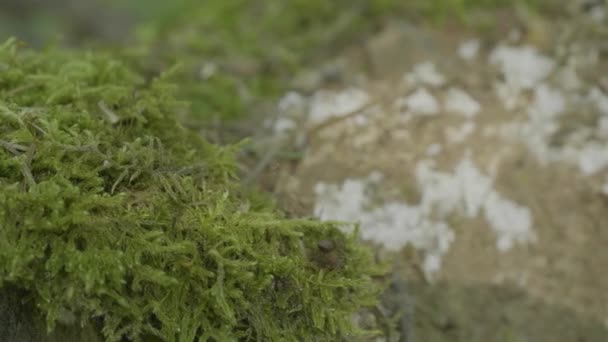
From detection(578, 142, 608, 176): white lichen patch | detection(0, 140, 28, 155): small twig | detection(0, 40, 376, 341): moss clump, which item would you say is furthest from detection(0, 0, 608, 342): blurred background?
detection(0, 140, 28, 155): small twig

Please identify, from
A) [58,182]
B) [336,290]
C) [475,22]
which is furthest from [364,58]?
[58,182]

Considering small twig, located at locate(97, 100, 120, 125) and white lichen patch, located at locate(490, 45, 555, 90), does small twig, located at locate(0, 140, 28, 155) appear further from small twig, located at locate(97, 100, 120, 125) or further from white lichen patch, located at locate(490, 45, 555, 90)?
white lichen patch, located at locate(490, 45, 555, 90)

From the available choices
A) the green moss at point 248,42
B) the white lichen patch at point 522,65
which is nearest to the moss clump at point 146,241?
the green moss at point 248,42

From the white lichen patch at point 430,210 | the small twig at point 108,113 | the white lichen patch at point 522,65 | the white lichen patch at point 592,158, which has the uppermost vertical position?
the white lichen patch at point 522,65

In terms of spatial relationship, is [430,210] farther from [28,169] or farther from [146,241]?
[28,169]

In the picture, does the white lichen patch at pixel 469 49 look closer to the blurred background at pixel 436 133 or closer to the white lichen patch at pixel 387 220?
the blurred background at pixel 436 133

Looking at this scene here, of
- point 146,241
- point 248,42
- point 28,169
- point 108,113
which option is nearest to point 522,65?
point 248,42
